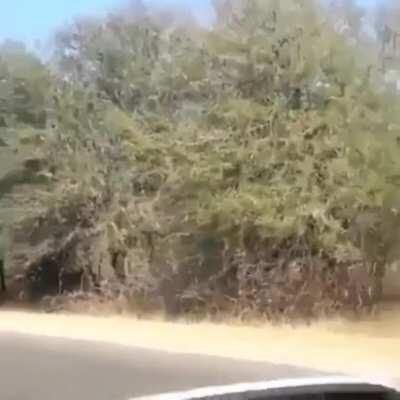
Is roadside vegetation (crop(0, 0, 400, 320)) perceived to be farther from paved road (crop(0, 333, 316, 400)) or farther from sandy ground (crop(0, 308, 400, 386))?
paved road (crop(0, 333, 316, 400))

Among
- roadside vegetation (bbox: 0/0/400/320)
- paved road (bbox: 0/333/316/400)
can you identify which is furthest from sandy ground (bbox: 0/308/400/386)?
roadside vegetation (bbox: 0/0/400/320)

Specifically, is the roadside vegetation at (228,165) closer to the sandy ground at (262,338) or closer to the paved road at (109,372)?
the sandy ground at (262,338)

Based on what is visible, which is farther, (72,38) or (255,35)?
(72,38)

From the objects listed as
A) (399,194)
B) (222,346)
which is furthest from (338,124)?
(222,346)

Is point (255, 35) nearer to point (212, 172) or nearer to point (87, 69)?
point (212, 172)

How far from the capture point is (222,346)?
19328mm

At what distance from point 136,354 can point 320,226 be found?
7.95 meters

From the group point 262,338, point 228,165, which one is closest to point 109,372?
point 262,338

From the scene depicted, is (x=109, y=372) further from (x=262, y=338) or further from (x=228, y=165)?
(x=228, y=165)

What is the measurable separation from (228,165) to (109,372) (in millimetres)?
10797

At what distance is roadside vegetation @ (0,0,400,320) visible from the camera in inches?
976

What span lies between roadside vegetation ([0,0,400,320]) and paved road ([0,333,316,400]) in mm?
7298

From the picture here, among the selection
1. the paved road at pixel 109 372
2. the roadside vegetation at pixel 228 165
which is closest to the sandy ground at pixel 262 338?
the paved road at pixel 109 372

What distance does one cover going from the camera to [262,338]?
2186 centimetres
